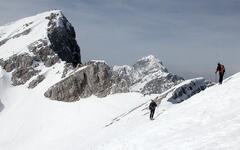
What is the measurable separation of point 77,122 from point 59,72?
3162 cm

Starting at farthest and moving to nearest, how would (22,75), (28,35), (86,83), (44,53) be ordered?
(28,35) < (44,53) < (22,75) < (86,83)

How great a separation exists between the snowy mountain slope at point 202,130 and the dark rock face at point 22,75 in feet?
253

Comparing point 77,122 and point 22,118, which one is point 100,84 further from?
point 22,118

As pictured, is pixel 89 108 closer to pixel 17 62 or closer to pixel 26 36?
pixel 17 62

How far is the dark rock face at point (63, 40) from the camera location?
103 m

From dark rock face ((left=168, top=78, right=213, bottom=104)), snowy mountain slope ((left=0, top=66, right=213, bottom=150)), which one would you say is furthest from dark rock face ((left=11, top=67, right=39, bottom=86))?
Answer: dark rock face ((left=168, top=78, right=213, bottom=104))

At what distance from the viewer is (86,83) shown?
6912 centimetres

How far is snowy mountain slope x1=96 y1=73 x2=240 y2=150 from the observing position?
11883 millimetres

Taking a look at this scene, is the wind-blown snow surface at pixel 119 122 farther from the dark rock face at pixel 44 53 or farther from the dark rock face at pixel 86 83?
the dark rock face at pixel 44 53

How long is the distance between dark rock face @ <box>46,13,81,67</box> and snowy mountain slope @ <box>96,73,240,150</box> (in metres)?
86.1

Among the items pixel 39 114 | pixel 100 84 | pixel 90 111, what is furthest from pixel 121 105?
pixel 39 114

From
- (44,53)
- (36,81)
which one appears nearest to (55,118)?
(36,81)

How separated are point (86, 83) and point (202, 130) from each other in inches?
2252

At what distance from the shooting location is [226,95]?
18891 mm
